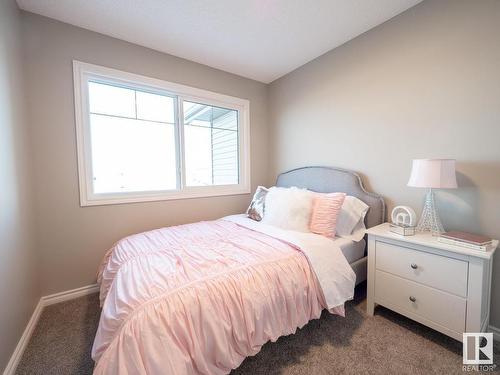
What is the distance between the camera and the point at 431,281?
1449 millimetres

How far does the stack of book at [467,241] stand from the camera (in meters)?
1.30

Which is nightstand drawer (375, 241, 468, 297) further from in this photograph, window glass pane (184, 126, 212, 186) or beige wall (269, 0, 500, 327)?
window glass pane (184, 126, 212, 186)

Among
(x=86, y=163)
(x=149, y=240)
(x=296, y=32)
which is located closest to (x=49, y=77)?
(x=86, y=163)

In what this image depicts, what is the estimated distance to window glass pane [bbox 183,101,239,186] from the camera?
2.71m

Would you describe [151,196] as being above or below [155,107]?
below

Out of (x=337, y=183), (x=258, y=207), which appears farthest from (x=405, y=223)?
(x=258, y=207)

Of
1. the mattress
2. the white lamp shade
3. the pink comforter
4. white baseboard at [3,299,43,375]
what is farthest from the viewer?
the mattress

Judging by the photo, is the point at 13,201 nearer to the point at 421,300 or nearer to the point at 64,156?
the point at 64,156

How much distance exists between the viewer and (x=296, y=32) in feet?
6.84

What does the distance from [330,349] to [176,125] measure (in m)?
2.57

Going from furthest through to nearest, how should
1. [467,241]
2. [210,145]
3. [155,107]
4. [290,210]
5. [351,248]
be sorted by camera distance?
[210,145] < [155,107] < [290,210] < [351,248] < [467,241]

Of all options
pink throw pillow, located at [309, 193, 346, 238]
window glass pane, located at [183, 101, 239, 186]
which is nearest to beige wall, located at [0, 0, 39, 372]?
window glass pane, located at [183, 101, 239, 186]

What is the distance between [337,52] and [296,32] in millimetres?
569

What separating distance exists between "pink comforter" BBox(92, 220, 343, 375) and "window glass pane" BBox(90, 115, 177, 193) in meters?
0.92
